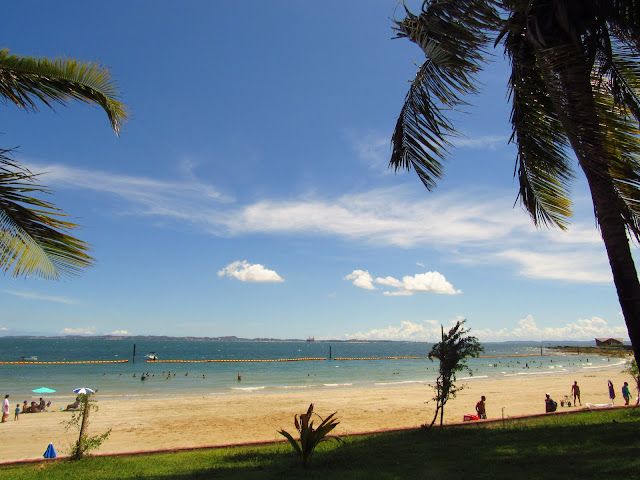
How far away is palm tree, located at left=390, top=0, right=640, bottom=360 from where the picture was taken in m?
4.10

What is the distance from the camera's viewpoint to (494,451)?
8.43 metres

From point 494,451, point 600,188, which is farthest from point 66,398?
point 600,188

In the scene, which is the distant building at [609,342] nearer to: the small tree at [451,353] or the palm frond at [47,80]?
the small tree at [451,353]

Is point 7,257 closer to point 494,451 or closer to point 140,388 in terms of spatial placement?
point 494,451

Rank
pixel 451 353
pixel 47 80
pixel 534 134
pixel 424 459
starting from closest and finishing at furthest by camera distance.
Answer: pixel 47 80 → pixel 534 134 → pixel 424 459 → pixel 451 353

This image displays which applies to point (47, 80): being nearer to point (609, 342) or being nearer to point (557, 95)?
point (557, 95)

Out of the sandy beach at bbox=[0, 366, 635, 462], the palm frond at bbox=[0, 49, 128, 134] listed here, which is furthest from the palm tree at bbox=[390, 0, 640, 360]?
the sandy beach at bbox=[0, 366, 635, 462]

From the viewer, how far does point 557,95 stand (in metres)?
4.14

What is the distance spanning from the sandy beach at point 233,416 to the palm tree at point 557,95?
1189cm

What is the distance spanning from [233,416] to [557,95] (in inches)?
890

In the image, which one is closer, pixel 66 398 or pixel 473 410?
pixel 473 410

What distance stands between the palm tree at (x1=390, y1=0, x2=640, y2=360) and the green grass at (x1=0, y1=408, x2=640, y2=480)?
3758 millimetres

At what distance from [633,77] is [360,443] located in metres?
9.20

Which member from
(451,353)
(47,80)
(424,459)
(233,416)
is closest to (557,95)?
(47,80)
